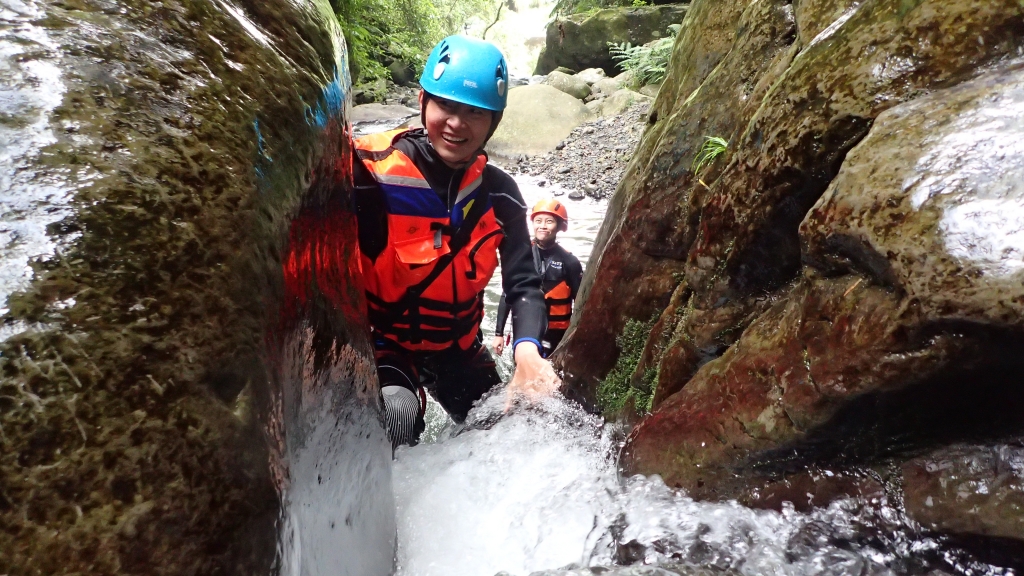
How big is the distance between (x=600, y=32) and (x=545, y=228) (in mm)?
19543

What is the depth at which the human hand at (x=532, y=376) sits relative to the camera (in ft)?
12.5

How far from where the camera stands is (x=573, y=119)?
62.6 feet

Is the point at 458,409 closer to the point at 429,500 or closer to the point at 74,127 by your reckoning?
the point at 429,500

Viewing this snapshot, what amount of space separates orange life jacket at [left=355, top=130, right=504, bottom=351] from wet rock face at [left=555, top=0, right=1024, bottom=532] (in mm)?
1348

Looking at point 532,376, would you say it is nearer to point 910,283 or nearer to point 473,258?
point 473,258

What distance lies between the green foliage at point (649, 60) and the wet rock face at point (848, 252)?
1648 centimetres

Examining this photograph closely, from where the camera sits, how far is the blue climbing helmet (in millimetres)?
3275

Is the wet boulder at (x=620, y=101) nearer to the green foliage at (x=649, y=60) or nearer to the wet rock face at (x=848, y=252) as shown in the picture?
the green foliage at (x=649, y=60)

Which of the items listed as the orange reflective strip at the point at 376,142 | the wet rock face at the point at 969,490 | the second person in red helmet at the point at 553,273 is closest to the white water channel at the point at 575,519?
the wet rock face at the point at 969,490

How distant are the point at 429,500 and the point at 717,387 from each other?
5.57ft

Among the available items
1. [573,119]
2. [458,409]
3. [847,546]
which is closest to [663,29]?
[573,119]

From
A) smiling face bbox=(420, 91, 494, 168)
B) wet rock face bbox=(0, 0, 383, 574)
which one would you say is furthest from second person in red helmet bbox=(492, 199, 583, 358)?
wet rock face bbox=(0, 0, 383, 574)

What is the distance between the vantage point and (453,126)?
132 inches

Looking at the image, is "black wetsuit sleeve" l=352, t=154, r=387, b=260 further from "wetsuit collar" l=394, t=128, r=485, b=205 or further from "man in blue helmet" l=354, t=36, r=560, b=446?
"wetsuit collar" l=394, t=128, r=485, b=205
